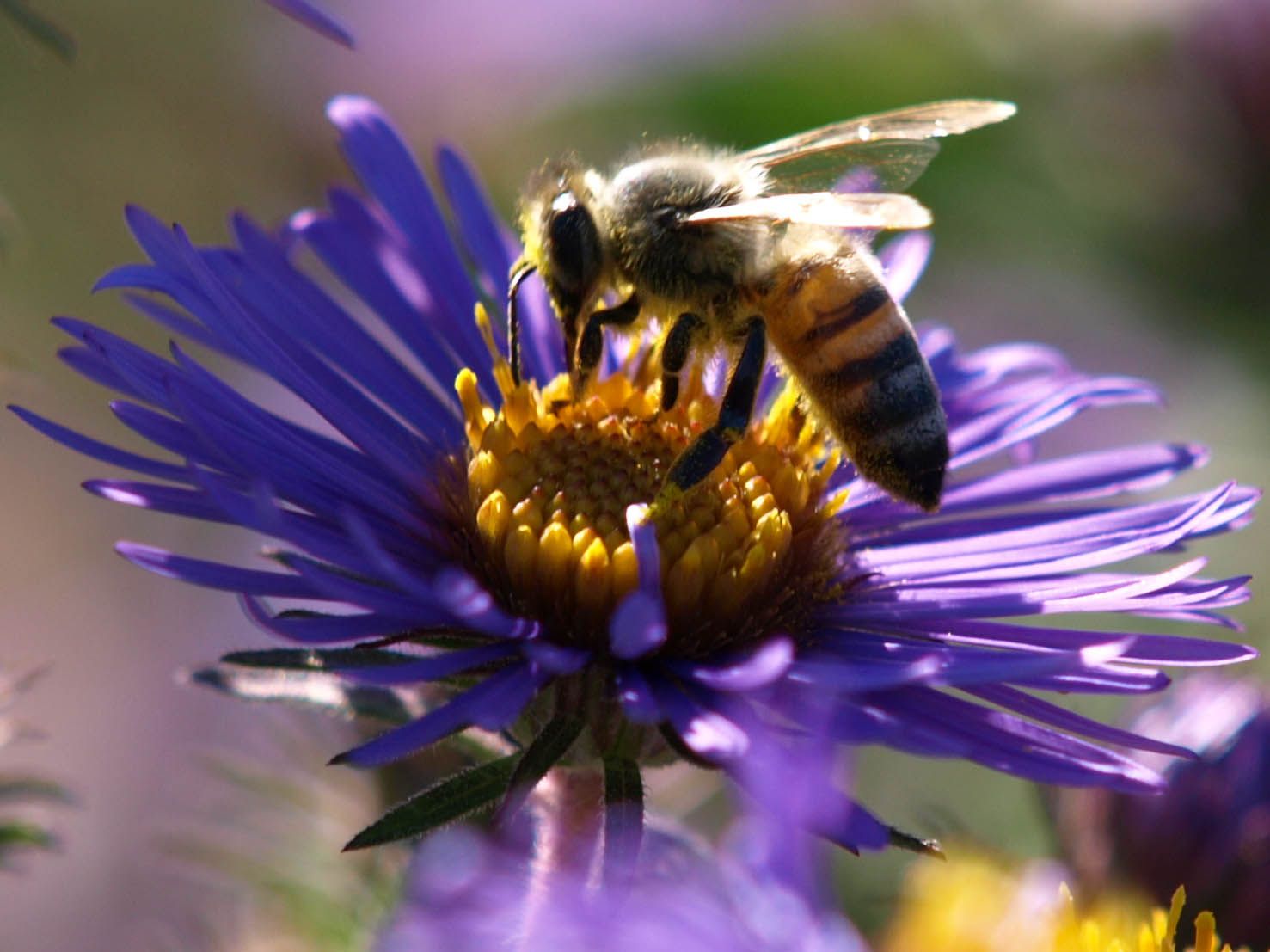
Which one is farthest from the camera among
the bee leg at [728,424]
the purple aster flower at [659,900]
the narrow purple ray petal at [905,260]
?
the narrow purple ray petal at [905,260]

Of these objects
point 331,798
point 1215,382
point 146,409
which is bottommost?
point 1215,382

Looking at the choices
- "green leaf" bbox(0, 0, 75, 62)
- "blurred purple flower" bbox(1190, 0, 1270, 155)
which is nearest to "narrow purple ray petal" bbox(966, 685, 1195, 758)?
"green leaf" bbox(0, 0, 75, 62)

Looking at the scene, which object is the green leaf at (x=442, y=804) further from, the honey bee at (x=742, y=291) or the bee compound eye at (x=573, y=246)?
the bee compound eye at (x=573, y=246)

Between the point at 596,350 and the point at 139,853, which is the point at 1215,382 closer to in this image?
the point at 596,350

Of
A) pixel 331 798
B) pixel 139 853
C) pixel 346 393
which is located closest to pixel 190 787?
pixel 139 853

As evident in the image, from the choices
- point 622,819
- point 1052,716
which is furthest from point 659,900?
point 1052,716

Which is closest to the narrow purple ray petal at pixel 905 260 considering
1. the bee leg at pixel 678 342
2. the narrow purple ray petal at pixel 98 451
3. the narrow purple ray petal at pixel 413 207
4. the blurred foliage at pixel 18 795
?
the bee leg at pixel 678 342

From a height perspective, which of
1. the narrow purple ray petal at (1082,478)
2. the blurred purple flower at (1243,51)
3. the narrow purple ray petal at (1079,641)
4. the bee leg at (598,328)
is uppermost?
the bee leg at (598,328)
